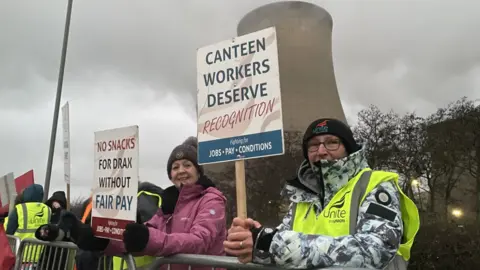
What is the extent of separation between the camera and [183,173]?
3.01 m

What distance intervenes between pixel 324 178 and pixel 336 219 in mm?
220

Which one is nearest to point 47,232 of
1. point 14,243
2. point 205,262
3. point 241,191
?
point 14,243

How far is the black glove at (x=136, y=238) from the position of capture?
7.74 feet

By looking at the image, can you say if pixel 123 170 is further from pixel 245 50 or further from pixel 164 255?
pixel 245 50

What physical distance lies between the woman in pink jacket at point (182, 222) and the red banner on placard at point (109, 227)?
0.06 metres

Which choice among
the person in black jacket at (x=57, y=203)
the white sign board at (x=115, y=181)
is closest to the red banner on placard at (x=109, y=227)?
the white sign board at (x=115, y=181)

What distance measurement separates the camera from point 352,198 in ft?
6.44

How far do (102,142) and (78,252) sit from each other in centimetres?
77

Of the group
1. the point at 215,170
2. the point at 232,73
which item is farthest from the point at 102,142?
the point at 215,170

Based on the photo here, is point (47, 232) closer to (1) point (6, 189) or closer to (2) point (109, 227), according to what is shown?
(2) point (109, 227)

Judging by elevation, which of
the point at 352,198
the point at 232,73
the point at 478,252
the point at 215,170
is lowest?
the point at 478,252

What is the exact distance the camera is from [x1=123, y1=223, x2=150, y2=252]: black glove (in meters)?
2.36

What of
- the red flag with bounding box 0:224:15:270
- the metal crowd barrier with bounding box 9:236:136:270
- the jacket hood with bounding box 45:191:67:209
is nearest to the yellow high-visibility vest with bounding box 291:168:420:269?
the metal crowd barrier with bounding box 9:236:136:270

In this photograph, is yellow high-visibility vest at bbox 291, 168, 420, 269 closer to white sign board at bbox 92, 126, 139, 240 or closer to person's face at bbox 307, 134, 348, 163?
person's face at bbox 307, 134, 348, 163
